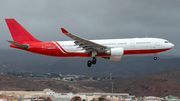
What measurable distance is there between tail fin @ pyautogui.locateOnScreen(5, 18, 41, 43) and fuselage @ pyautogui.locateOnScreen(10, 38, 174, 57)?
7.54ft

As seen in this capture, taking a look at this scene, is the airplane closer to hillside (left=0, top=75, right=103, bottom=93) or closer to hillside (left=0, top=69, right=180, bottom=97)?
hillside (left=0, top=69, right=180, bottom=97)

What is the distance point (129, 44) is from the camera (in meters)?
57.5

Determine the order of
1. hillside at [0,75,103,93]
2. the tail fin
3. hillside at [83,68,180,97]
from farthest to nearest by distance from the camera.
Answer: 1. hillside at [0,75,103,93]
2. hillside at [83,68,180,97]
3. the tail fin

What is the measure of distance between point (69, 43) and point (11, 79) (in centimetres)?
11837

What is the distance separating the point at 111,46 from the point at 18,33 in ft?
66.7

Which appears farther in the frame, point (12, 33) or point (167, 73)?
point (167, 73)

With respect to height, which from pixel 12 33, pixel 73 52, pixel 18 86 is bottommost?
pixel 18 86

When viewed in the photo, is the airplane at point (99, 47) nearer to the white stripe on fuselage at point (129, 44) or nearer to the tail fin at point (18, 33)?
the white stripe on fuselage at point (129, 44)

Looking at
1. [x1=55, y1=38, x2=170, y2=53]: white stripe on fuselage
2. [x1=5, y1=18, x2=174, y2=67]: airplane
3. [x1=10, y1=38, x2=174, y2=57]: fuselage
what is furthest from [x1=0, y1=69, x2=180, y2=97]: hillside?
[x1=5, y1=18, x2=174, y2=67]: airplane

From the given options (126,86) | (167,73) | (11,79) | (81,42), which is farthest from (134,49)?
(167,73)

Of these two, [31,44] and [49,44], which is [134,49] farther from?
[31,44]

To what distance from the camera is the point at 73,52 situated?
58812mm

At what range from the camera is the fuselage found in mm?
57656

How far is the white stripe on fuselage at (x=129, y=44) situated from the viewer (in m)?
57.5
